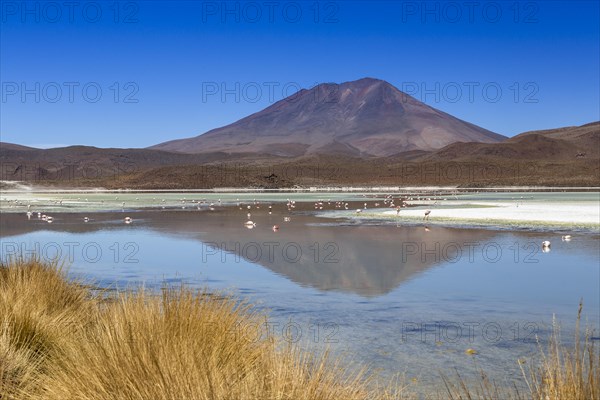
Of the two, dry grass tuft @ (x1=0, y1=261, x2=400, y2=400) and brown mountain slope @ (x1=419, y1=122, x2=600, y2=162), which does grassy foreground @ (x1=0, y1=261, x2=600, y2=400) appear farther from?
brown mountain slope @ (x1=419, y1=122, x2=600, y2=162)

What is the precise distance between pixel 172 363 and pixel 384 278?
7.49m

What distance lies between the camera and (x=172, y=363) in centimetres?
391

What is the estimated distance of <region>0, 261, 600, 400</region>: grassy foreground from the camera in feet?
11.8

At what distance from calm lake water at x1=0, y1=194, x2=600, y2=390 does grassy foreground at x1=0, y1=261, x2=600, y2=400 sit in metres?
0.75

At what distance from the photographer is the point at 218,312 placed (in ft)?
16.2

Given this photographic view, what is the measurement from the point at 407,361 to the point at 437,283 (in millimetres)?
4651

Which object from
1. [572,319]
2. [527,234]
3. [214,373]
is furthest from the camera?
[527,234]

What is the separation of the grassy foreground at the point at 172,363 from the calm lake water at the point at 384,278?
0.75m

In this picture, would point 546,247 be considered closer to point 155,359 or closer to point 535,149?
point 155,359

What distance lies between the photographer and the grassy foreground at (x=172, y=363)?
359 cm

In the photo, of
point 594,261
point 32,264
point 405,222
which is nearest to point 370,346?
point 32,264

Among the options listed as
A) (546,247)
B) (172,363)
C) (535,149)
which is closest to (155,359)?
(172,363)

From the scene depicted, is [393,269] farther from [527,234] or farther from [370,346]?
[527,234]

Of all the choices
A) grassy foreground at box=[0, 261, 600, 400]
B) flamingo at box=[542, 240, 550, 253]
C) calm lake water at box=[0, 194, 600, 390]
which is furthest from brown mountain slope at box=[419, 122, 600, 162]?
grassy foreground at box=[0, 261, 600, 400]
